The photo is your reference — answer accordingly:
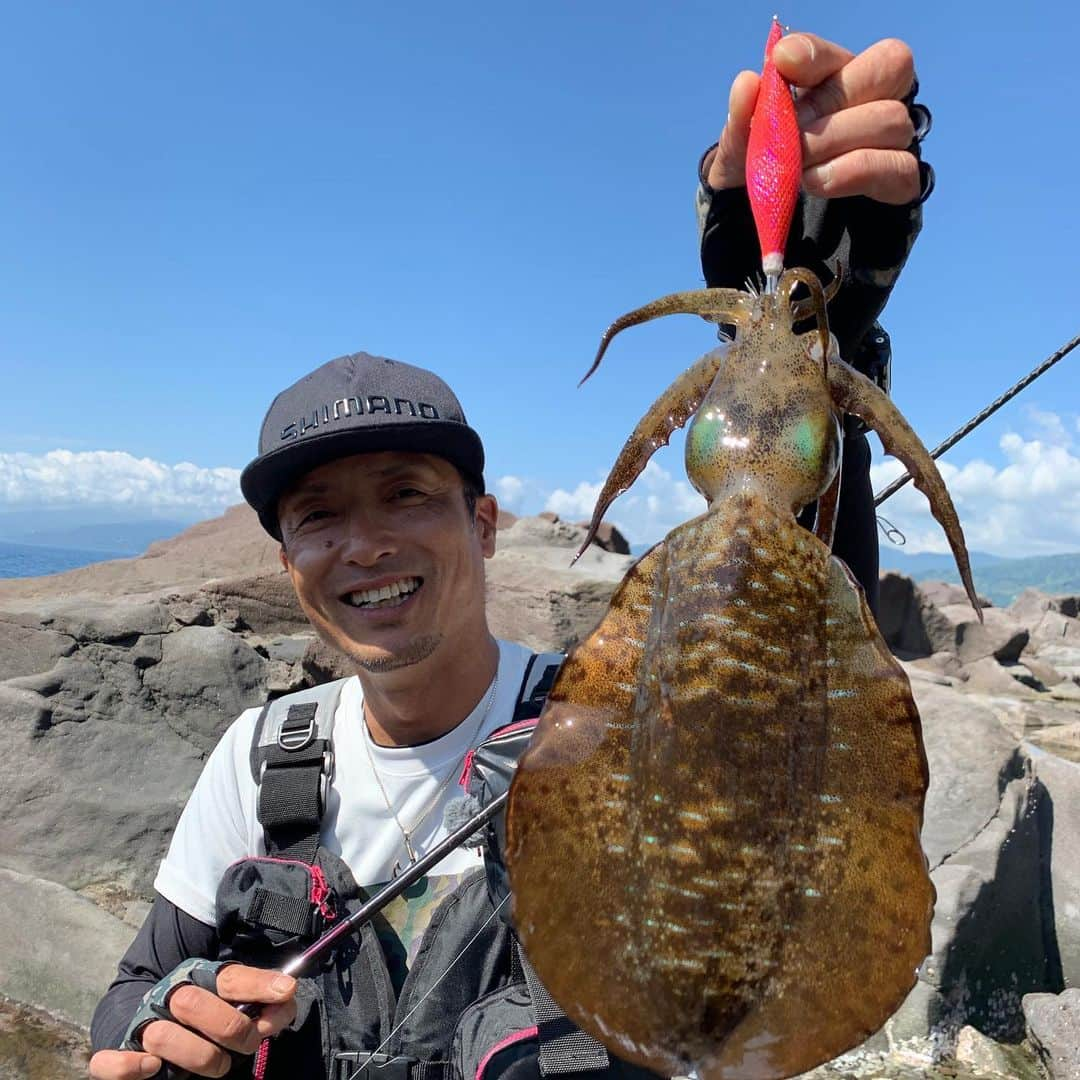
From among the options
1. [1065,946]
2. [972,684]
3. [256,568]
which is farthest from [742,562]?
[972,684]

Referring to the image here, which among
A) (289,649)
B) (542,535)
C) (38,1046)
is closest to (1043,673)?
(542,535)

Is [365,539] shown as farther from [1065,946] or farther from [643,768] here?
[1065,946]

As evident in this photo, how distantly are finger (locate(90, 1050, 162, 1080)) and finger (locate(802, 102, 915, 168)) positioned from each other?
2.88 m

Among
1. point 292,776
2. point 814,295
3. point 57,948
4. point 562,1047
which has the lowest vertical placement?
point 57,948

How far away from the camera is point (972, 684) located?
56.8 feet

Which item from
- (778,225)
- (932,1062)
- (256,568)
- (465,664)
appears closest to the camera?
(778,225)

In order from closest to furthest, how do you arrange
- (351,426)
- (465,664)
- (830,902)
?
1. (830,902)
2. (351,426)
3. (465,664)

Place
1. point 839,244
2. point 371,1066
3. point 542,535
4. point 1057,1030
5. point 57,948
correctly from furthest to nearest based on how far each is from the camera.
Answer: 1. point 542,535
2. point 57,948
3. point 1057,1030
4. point 371,1066
5. point 839,244

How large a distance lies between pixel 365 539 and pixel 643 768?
1607 mm

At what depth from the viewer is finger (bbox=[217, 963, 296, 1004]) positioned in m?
2.22

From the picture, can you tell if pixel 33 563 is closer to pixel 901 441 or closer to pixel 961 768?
pixel 961 768

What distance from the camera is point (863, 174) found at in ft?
6.14

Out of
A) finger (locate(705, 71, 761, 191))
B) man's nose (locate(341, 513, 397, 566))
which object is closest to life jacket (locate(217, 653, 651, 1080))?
man's nose (locate(341, 513, 397, 566))

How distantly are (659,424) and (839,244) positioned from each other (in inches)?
37.4
